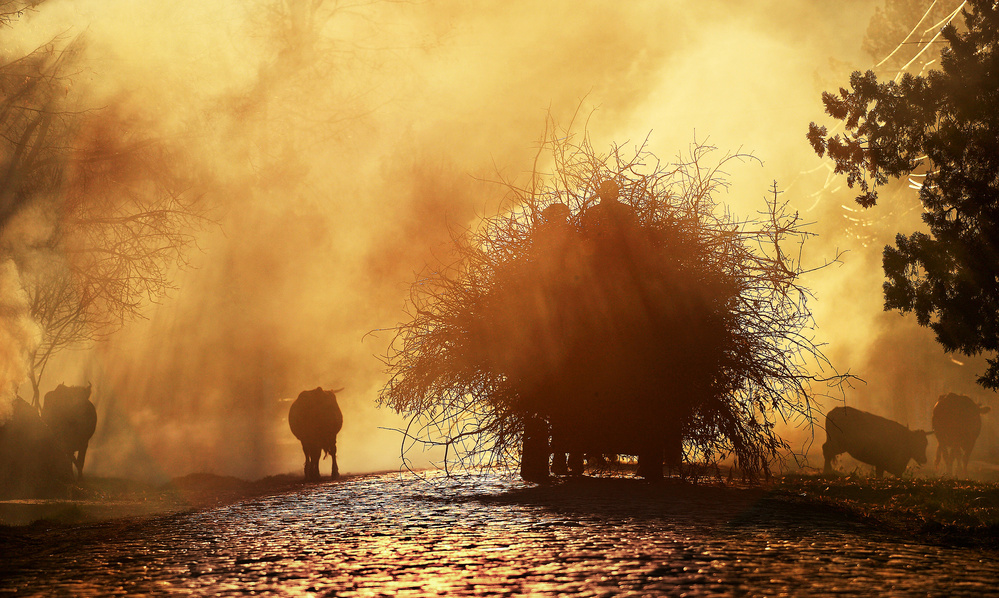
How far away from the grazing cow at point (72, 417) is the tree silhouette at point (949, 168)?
20.6 meters

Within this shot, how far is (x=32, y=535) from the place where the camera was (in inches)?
255

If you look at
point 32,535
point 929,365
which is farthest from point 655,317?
point 929,365

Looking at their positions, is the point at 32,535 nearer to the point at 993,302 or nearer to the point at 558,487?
the point at 558,487

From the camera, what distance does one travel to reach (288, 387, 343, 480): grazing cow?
18938mm

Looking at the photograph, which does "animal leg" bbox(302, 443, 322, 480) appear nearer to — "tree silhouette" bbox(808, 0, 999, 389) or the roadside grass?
the roadside grass

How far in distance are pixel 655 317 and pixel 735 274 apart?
136 cm

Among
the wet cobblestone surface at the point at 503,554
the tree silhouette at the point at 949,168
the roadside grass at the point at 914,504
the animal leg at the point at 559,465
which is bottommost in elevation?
the roadside grass at the point at 914,504

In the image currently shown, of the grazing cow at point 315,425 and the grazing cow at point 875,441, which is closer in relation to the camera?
the grazing cow at point 315,425

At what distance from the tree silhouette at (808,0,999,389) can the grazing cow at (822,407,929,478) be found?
27.4 ft

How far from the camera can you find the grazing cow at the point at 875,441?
64.5 feet

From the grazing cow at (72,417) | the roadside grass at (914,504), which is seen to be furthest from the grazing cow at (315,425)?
the roadside grass at (914,504)

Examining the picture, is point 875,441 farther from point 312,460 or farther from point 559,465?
point 312,460

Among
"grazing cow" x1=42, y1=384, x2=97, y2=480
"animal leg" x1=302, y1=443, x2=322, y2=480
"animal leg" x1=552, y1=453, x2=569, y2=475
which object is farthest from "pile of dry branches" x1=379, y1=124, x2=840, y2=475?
"grazing cow" x1=42, y1=384, x2=97, y2=480

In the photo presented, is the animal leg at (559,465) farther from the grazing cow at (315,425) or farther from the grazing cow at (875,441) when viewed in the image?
the grazing cow at (875,441)
